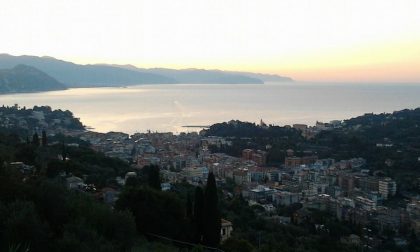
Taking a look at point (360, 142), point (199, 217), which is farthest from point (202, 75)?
point (199, 217)

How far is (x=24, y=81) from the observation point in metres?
106

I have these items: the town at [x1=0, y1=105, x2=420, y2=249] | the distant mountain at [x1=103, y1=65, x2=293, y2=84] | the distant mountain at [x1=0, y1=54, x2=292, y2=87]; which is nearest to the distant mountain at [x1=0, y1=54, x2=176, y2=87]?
the distant mountain at [x1=0, y1=54, x2=292, y2=87]

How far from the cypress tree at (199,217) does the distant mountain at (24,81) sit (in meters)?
100

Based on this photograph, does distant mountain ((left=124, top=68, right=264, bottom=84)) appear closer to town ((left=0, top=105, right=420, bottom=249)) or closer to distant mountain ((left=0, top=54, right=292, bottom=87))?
distant mountain ((left=0, top=54, right=292, bottom=87))

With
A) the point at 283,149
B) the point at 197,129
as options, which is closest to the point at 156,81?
the point at 197,129

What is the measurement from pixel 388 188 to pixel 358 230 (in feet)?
27.0

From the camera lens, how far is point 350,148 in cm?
3678

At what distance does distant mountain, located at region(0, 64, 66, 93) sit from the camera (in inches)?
4033

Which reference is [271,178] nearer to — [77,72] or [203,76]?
[77,72]

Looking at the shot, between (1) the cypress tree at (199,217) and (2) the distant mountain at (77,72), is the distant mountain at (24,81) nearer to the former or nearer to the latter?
(2) the distant mountain at (77,72)

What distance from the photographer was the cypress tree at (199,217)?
912 cm

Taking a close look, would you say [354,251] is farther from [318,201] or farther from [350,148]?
[350,148]

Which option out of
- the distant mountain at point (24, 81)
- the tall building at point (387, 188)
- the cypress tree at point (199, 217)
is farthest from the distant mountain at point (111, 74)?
the cypress tree at point (199, 217)

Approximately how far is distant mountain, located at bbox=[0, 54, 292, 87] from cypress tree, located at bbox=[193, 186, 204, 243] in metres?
138
